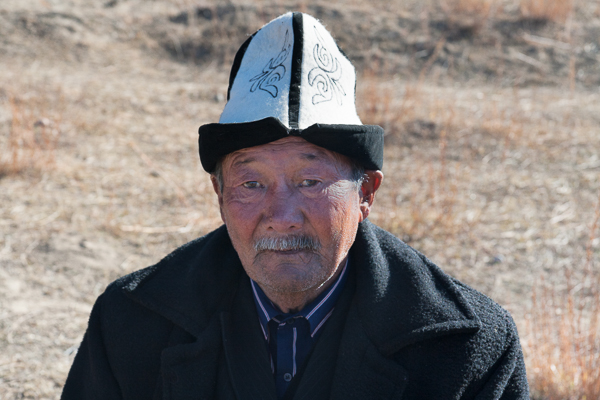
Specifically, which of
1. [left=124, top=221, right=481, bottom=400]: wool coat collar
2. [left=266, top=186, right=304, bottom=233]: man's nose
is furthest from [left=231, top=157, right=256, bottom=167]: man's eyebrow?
[left=124, top=221, right=481, bottom=400]: wool coat collar

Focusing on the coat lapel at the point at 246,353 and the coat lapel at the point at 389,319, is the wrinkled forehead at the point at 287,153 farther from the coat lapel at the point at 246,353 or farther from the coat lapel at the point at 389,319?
the coat lapel at the point at 246,353

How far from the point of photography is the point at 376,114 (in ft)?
23.5

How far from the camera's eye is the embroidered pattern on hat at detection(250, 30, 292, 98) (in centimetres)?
196

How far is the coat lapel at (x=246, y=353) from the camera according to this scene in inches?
80.6

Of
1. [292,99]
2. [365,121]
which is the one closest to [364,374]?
[292,99]

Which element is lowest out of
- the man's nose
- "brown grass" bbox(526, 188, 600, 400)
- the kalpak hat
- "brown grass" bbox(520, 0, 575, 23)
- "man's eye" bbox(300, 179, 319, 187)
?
"brown grass" bbox(526, 188, 600, 400)

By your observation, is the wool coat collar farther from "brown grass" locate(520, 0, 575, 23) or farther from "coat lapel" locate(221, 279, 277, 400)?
"brown grass" locate(520, 0, 575, 23)

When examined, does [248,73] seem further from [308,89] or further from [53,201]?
[53,201]

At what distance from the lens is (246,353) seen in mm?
2129

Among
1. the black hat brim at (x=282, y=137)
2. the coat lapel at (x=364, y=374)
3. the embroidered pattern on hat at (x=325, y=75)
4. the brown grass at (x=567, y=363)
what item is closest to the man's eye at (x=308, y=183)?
the black hat brim at (x=282, y=137)

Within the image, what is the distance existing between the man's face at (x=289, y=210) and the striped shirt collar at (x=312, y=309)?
6.1 inches

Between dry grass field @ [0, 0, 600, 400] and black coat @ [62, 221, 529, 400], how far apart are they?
4.24ft

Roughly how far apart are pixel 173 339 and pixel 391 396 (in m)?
0.76

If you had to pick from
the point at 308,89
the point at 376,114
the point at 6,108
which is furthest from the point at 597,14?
the point at 308,89
